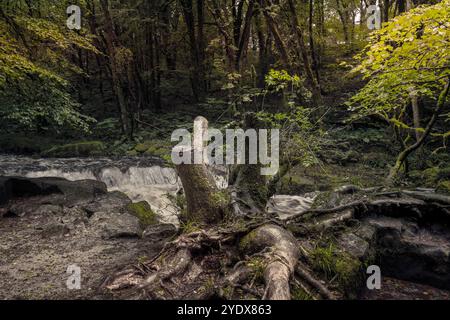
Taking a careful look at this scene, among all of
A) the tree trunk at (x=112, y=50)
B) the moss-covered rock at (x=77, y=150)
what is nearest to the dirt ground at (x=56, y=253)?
the moss-covered rock at (x=77, y=150)

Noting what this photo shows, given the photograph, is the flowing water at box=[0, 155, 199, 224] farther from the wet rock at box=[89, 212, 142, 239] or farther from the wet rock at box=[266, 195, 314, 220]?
the wet rock at box=[266, 195, 314, 220]

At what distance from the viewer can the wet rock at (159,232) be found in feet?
18.8

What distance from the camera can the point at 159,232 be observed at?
19.3 feet

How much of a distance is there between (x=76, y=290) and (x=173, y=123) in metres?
13.9

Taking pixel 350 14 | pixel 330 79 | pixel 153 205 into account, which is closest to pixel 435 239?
pixel 153 205

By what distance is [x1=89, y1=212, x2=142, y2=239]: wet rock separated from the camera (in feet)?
20.2

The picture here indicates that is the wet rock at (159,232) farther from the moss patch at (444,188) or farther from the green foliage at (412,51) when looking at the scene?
the moss patch at (444,188)

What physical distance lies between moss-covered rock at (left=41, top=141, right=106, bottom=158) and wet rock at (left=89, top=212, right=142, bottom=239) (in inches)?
303

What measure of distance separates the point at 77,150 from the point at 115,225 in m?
8.81

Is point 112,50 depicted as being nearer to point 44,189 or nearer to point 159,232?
point 44,189

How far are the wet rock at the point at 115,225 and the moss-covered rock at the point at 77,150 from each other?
25.2 feet

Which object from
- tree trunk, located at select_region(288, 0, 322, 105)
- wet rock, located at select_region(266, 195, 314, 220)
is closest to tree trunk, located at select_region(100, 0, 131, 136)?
tree trunk, located at select_region(288, 0, 322, 105)

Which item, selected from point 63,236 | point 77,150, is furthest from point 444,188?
point 77,150
